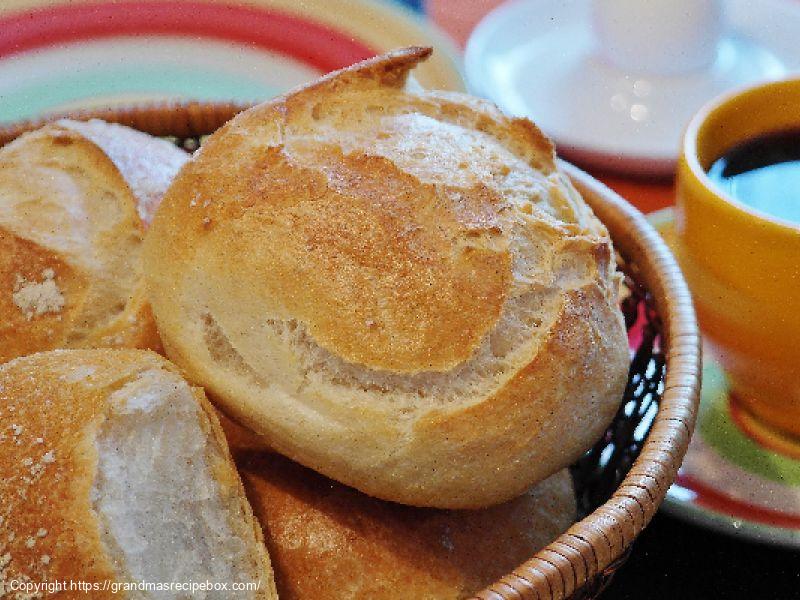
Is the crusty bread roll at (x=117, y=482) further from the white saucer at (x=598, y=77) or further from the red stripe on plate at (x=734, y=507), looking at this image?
the white saucer at (x=598, y=77)

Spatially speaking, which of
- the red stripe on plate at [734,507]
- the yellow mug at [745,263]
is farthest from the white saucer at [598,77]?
the red stripe on plate at [734,507]

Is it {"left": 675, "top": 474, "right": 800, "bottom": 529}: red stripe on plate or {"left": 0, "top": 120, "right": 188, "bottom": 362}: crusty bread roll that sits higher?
{"left": 0, "top": 120, "right": 188, "bottom": 362}: crusty bread roll

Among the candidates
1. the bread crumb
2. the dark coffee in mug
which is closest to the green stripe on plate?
the bread crumb

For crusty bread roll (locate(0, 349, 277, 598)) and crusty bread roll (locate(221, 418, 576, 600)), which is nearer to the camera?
crusty bread roll (locate(0, 349, 277, 598))

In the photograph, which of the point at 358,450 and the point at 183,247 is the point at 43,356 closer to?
the point at 183,247

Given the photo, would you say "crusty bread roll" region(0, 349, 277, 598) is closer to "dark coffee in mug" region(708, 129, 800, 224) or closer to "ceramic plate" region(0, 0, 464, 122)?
"dark coffee in mug" region(708, 129, 800, 224)

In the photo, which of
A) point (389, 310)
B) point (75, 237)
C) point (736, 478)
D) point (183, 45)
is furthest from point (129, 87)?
point (736, 478)

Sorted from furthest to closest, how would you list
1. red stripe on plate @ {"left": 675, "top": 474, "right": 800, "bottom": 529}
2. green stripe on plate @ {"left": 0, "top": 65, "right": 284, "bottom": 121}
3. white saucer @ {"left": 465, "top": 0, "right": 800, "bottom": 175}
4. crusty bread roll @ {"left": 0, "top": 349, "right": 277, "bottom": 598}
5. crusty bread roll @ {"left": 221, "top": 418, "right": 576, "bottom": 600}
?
green stripe on plate @ {"left": 0, "top": 65, "right": 284, "bottom": 121}
white saucer @ {"left": 465, "top": 0, "right": 800, "bottom": 175}
red stripe on plate @ {"left": 675, "top": 474, "right": 800, "bottom": 529}
crusty bread roll @ {"left": 221, "top": 418, "right": 576, "bottom": 600}
crusty bread roll @ {"left": 0, "top": 349, "right": 277, "bottom": 598}

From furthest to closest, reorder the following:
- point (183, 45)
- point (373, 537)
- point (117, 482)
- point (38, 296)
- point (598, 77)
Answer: point (183, 45), point (598, 77), point (38, 296), point (373, 537), point (117, 482)

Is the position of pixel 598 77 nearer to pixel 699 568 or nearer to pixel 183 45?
pixel 183 45
